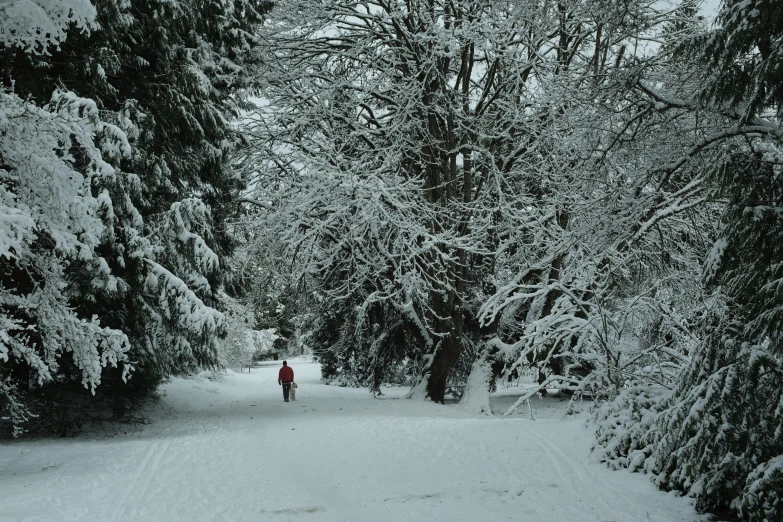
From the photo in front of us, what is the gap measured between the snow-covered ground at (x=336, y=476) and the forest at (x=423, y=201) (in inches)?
30.2

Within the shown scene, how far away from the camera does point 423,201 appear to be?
14156mm

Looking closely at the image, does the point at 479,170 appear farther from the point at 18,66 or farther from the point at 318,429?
the point at 18,66

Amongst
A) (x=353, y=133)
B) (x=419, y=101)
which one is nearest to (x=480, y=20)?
(x=419, y=101)

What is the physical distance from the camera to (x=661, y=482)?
6.26m

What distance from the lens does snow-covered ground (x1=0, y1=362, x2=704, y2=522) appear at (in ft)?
20.4

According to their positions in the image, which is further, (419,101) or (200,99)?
(419,101)

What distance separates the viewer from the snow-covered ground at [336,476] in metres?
6.22

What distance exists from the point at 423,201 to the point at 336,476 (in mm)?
7761

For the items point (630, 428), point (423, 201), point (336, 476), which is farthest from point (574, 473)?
point (423, 201)

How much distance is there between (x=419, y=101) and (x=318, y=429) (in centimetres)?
801

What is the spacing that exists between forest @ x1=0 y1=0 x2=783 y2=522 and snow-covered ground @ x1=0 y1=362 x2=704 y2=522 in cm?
77

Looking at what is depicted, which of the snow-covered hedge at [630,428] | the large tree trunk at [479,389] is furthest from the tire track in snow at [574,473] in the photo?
the large tree trunk at [479,389]

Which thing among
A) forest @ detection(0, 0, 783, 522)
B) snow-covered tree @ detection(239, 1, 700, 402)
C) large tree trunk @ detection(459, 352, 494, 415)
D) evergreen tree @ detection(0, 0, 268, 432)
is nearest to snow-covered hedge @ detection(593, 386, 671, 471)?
forest @ detection(0, 0, 783, 522)

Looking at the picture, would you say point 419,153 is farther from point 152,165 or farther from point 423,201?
point 152,165
